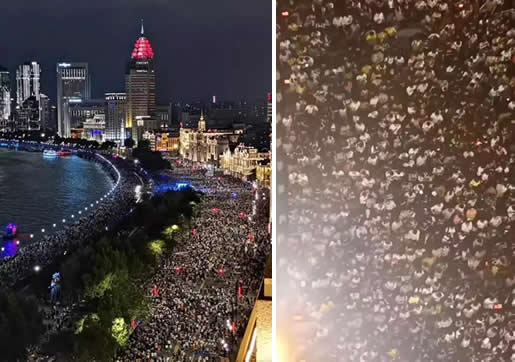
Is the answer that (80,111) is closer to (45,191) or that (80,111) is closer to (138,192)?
(45,191)

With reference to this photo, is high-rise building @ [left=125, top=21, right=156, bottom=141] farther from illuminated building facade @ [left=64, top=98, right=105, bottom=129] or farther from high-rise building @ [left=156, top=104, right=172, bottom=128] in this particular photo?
illuminated building facade @ [left=64, top=98, right=105, bottom=129]

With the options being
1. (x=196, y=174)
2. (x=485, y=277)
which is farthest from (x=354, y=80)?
(x=196, y=174)

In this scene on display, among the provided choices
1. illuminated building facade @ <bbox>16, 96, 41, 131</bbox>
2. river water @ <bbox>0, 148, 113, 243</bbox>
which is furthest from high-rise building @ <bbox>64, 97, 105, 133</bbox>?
river water @ <bbox>0, 148, 113, 243</bbox>

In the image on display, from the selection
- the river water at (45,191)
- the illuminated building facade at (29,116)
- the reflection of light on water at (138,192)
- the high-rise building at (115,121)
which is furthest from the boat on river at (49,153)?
the illuminated building facade at (29,116)

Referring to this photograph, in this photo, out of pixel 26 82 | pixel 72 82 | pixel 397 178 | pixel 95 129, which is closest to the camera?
pixel 397 178

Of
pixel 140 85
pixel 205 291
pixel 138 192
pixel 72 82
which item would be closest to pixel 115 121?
pixel 140 85
